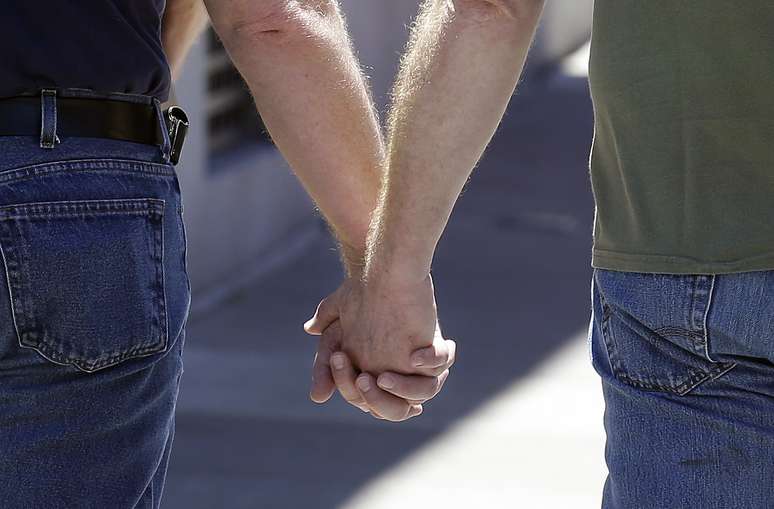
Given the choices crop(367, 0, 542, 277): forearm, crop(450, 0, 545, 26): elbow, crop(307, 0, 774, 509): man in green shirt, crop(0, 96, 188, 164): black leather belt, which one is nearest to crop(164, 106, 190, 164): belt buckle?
crop(0, 96, 188, 164): black leather belt

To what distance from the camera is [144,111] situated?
2.03 meters

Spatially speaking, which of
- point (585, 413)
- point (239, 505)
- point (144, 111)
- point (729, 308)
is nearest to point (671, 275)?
point (729, 308)

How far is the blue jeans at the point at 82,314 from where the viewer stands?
1.85 meters

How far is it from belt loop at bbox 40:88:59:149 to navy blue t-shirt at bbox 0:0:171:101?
0.01 metres

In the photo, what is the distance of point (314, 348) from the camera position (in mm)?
5957

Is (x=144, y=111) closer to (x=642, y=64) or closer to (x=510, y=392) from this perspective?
(x=642, y=64)

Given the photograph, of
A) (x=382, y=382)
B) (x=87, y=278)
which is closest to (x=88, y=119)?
(x=87, y=278)

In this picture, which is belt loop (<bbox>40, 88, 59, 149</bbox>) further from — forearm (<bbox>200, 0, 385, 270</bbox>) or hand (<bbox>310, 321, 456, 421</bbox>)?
hand (<bbox>310, 321, 456, 421</bbox>)

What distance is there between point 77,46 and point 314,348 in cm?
410

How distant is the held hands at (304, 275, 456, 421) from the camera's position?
2.45 m

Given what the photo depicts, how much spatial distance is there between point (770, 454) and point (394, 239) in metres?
0.75

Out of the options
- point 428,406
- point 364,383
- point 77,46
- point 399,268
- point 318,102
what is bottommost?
point 428,406

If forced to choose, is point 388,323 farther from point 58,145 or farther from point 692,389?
point 58,145

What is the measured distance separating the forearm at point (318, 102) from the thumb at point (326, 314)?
10 cm
